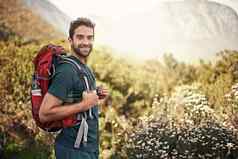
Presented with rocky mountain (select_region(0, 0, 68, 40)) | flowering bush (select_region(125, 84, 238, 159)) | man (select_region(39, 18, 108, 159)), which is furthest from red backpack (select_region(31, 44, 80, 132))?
rocky mountain (select_region(0, 0, 68, 40))

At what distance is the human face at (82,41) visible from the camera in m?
1.89

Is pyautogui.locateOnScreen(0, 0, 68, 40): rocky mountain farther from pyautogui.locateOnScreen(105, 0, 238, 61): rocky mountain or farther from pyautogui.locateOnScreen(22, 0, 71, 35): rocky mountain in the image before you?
pyautogui.locateOnScreen(105, 0, 238, 61): rocky mountain

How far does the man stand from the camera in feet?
5.75

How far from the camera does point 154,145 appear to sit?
510cm

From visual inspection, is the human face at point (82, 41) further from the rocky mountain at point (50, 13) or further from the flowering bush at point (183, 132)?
the rocky mountain at point (50, 13)

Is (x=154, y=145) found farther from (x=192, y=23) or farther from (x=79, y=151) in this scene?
(x=79, y=151)

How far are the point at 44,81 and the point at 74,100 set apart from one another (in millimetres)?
127

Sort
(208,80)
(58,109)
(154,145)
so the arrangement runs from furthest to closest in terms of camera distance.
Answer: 1. (208,80)
2. (154,145)
3. (58,109)

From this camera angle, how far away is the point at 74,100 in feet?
5.92

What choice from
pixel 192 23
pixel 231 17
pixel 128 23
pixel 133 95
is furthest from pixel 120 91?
pixel 231 17

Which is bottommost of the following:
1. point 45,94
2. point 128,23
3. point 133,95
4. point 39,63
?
point 133,95

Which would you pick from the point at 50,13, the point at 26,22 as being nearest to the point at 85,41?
the point at 26,22

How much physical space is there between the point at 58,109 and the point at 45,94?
0.08 m

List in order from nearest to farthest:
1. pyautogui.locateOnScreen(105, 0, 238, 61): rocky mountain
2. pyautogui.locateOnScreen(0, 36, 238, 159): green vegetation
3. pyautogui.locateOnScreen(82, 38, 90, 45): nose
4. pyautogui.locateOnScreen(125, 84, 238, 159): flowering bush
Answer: pyautogui.locateOnScreen(82, 38, 90, 45): nose → pyautogui.locateOnScreen(125, 84, 238, 159): flowering bush → pyautogui.locateOnScreen(0, 36, 238, 159): green vegetation → pyautogui.locateOnScreen(105, 0, 238, 61): rocky mountain
